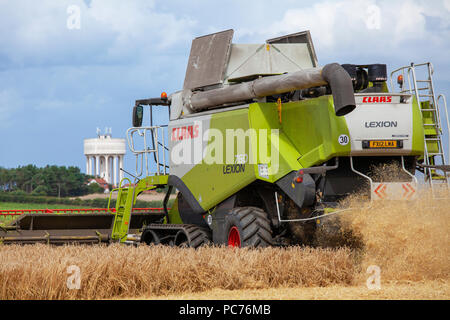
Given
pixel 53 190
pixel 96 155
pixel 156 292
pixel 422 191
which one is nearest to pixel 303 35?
pixel 422 191

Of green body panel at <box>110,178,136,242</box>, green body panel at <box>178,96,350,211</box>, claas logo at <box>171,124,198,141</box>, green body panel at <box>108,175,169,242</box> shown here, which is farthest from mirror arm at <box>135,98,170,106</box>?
green body panel at <box>178,96,350,211</box>

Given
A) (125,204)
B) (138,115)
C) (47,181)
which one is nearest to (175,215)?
(125,204)

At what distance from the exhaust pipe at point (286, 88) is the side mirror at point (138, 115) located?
1.61 m

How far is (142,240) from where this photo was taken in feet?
44.1

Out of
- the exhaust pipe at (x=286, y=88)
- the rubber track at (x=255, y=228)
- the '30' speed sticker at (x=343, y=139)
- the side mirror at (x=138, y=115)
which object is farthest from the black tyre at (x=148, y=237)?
the '30' speed sticker at (x=343, y=139)

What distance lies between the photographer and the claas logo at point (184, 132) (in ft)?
38.1

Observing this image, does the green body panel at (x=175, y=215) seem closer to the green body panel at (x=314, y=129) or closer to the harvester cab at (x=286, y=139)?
the harvester cab at (x=286, y=139)

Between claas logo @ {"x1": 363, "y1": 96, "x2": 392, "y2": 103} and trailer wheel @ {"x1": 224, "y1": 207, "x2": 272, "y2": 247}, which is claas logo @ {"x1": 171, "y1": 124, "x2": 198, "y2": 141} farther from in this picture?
claas logo @ {"x1": 363, "y1": 96, "x2": 392, "y2": 103}

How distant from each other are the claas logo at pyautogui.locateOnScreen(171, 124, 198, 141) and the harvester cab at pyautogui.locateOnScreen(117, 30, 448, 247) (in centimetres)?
5

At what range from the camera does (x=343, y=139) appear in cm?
912

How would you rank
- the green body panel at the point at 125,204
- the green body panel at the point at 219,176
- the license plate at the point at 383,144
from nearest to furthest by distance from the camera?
the license plate at the point at 383,144
the green body panel at the point at 219,176
the green body panel at the point at 125,204
